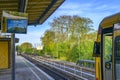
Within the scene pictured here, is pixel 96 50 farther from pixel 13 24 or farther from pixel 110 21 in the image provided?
pixel 13 24

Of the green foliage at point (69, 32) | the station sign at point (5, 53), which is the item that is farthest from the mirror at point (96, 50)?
the green foliage at point (69, 32)

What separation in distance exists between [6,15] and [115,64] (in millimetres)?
4874

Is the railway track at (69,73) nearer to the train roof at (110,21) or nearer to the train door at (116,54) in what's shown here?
the train roof at (110,21)

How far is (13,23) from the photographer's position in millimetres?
12062

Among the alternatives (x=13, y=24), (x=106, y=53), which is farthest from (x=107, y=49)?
(x=13, y=24)

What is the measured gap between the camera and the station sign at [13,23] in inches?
472

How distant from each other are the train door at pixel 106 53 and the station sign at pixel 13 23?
348 cm

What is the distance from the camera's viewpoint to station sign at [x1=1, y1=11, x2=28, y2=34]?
1199 centimetres

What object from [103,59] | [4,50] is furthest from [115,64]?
[4,50]

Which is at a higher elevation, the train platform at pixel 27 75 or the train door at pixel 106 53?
the train door at pixel 106 53

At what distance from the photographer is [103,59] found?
31.9ft

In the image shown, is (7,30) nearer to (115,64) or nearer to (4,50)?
(115,64)

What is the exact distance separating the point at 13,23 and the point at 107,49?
12.9 ft

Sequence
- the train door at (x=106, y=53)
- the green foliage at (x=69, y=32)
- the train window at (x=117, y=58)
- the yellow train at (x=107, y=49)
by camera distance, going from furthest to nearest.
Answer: the green foliage at (x=69, y=32)
the train door at (x=106, y=53)
the yellow train at (x=107, y=49)
the train window at (x=117, y=58)
